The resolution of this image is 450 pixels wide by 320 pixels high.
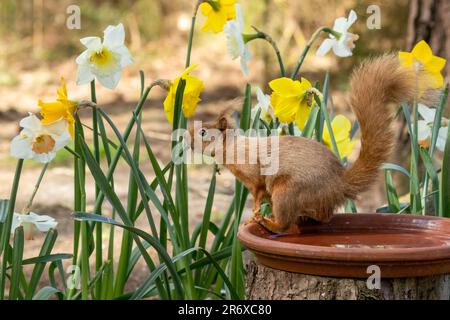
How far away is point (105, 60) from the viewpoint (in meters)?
2.42

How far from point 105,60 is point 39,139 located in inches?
13.3

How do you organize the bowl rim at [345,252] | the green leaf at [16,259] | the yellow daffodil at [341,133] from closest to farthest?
1. the bowl rim at [345,252]
2. the green leaf at [16,259]
3. the yellow daffodil at [341,133]

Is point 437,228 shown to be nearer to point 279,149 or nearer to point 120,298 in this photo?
point 279,149

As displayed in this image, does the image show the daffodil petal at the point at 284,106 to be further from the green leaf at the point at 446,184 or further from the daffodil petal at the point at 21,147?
the daffodil petal at the point at 21,147

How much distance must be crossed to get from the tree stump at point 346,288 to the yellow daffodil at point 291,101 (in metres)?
0.57

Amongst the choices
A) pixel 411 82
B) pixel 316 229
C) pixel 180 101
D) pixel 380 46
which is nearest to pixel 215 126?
pixel 180 101

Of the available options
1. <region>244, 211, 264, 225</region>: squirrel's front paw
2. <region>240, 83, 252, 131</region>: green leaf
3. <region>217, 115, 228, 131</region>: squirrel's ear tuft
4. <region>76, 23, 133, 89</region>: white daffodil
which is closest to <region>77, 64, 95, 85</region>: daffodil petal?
<region>76, 23, 133, 89</region>: white daffodil

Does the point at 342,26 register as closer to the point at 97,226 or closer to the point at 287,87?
the point at 287,87

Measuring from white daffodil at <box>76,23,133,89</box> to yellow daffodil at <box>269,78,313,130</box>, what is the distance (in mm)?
502

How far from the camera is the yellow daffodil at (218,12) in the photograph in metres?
2.65

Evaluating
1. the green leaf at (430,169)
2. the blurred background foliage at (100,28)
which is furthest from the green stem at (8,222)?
the blurred background foliage at (100,28)

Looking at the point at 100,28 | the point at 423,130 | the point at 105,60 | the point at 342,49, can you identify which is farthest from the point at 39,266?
the point at 100,28
